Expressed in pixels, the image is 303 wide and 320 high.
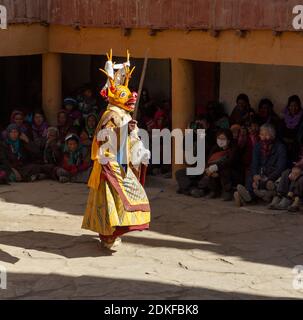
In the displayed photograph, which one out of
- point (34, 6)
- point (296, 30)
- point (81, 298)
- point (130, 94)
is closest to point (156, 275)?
point (81, 298)

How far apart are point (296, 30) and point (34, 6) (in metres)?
4.60

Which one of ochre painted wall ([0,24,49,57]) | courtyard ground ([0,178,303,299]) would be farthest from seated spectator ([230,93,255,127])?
ochre painted wall ([0,24,49,57])

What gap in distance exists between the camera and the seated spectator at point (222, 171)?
13008 millimetres

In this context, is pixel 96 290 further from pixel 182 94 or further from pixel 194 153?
pixel 182 94

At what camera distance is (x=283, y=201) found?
484 inches

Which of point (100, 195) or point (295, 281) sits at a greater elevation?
point (100, 195)

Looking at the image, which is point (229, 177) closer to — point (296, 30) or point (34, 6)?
point (296, 30)

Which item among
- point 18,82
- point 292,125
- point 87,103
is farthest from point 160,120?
point 18,82

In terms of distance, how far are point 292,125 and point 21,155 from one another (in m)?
4.17

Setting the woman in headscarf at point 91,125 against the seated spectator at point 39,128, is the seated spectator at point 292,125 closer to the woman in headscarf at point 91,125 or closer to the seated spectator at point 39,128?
the woman in headscarf at point 91,125

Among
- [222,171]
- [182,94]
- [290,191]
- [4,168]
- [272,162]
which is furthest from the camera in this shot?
[4,168]

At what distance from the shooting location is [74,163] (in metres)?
14.4

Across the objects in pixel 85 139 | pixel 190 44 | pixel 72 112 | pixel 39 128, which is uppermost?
pixel 190 44

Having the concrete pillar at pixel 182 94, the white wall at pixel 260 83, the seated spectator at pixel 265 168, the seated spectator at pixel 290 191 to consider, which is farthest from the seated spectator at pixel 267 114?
the seated spectator at pixel 290 191
